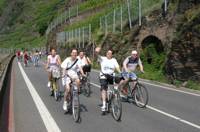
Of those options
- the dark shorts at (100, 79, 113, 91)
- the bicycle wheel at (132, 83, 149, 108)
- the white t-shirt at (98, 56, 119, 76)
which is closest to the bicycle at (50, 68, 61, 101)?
the bicycle wheel at (132, 83, 149, 108)

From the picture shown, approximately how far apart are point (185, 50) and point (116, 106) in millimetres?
11572

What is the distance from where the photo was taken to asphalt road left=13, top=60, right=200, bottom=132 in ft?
40.3

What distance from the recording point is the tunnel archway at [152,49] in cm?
3108

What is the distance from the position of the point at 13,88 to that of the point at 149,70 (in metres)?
9.53

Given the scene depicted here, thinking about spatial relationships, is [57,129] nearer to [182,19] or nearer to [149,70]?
[182,19]

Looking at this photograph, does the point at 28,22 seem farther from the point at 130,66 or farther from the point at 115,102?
the point at 115,102

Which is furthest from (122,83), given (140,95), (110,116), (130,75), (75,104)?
(75,104)

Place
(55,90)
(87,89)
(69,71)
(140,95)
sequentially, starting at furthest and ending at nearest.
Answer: (87,89) < (55,90) < (140,95) < (69,71)

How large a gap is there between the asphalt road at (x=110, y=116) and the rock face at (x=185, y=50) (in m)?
4.08

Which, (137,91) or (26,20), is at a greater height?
(26,20)

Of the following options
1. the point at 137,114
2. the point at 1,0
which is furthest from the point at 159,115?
the point at 1,0

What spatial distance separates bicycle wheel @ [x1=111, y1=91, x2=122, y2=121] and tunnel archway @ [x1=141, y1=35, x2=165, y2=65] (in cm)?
1687

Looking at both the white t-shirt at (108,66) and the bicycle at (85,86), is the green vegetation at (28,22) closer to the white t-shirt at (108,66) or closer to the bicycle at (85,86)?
the bicycle at (85,86)

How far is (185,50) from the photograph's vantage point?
80.4 ft
